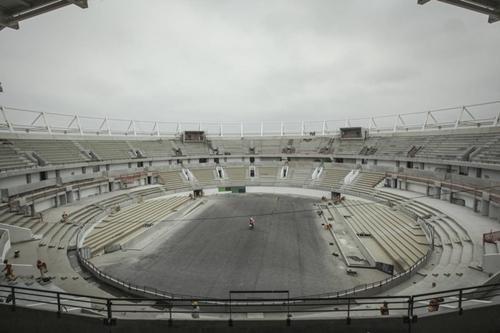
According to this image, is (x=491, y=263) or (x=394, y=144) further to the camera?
(x=394, y=144)

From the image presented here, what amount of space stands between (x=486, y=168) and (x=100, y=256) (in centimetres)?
3013

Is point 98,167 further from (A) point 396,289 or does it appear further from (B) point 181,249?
(A) point 396,289

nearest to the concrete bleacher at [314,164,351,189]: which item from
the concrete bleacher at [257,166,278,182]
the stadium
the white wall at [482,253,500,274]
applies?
the stadium

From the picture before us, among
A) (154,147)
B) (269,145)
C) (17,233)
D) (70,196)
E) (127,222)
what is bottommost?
(127,222)

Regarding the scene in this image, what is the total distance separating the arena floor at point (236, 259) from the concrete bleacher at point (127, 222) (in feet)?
5.54

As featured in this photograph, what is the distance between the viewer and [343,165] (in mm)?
37375

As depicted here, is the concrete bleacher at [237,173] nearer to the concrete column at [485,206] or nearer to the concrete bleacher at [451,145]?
the concrete bleacher at [451,145]

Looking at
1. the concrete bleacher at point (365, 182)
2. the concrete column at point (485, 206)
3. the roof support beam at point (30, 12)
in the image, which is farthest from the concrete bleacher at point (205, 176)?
the roof support beam at point (30, 12)

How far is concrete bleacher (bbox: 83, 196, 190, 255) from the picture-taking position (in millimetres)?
17052

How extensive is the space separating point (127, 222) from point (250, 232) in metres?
10.9

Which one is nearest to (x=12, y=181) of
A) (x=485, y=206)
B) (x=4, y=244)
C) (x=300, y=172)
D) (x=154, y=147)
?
(x=4, y=244)

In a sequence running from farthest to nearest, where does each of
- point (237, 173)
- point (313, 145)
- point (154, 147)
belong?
point (313, 145), point (154, 147), point (237, 173)

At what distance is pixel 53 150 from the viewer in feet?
90.7

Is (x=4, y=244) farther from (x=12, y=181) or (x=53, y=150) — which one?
(x=53, y=150)
